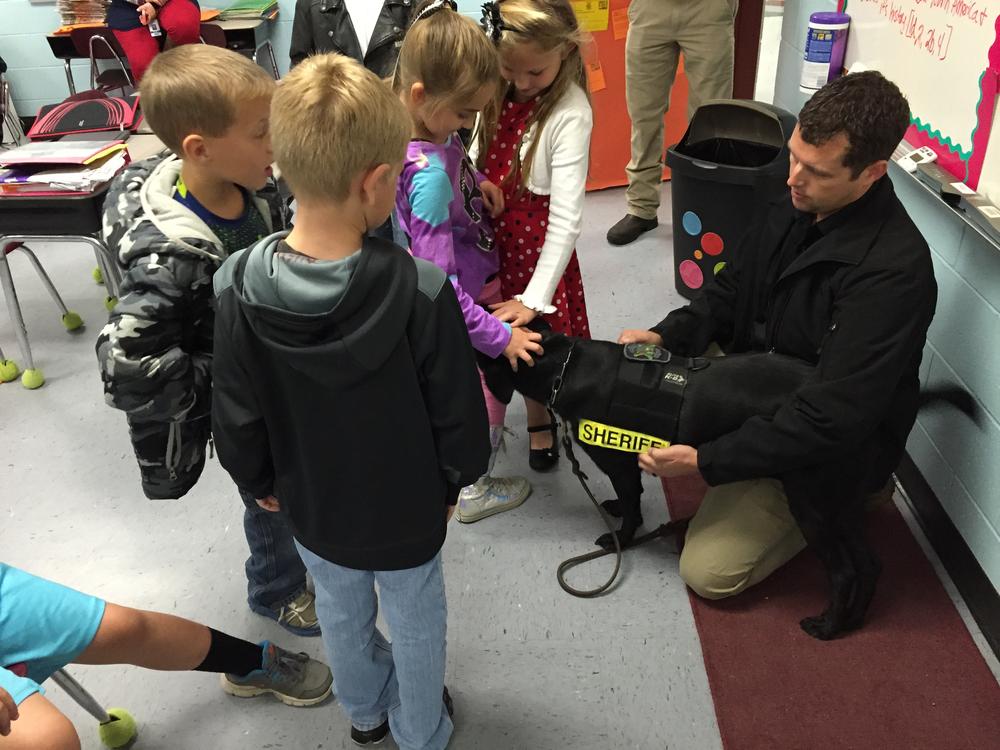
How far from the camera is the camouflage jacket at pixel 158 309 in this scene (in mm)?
1278

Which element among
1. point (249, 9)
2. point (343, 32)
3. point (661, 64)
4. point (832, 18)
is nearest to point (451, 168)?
point (832, 18)

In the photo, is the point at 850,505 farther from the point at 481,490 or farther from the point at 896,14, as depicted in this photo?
the point at 896,14

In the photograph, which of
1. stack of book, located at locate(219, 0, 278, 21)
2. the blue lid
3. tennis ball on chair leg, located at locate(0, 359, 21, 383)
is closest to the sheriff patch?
the blue lid

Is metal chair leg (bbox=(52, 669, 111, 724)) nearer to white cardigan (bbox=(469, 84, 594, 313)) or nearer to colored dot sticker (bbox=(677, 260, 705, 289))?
white cardigan (bbox=(469, 84, 594, 313))

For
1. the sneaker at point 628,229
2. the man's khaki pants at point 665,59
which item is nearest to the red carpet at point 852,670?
the sneaker at point 628,229

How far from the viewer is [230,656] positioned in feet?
5.01

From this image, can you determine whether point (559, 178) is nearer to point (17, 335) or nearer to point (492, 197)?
point (492, 197)

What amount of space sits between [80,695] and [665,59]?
2.84 meters

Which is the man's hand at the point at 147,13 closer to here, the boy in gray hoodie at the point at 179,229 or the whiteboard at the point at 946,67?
the boy in gray hoodie at the point at 179,229

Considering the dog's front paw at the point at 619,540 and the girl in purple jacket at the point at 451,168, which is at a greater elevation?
the girl in purple jacket at the point at 451,168

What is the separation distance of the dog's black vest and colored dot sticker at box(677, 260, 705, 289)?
1207 mm

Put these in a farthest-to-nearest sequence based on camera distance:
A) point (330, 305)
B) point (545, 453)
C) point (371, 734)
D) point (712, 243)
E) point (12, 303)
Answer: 1. point (712, 243)
2. point (12, 303)
3. point (545, 453)
4. point (371, 734)
5. point (330, 305)

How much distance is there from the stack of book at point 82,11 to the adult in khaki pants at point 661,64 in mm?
3022

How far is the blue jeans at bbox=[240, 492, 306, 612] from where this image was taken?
167 cm
